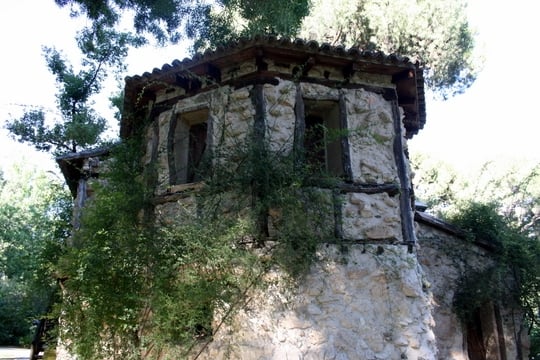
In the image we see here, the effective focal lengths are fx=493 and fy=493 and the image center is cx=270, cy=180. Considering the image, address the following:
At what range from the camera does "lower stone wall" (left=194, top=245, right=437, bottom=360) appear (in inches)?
225

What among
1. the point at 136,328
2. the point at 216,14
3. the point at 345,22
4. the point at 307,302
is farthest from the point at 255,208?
the point at 345,22

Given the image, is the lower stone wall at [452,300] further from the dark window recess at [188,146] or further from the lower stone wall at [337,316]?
the dark window recess at [188,146]

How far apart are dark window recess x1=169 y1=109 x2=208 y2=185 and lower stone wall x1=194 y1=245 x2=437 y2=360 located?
218 cm

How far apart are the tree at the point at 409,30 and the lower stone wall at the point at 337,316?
988 centimetres

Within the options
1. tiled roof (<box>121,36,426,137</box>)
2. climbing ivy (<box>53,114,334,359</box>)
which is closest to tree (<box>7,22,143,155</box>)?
tiled roof (<box>121,36,426,137</box>)

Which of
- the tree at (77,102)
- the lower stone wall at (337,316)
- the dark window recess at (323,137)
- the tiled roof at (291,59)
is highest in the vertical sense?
the tree at (77,102)

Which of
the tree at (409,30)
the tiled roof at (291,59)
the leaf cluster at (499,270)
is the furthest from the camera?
the tree at (409,30)

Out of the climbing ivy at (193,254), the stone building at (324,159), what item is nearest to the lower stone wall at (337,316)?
the stone building at (324,159)

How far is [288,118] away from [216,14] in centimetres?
656

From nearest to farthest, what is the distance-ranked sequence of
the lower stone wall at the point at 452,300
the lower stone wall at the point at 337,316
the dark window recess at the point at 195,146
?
the lower stone wall at the point at 337,316, the dark window recess at the point at 195,146, the lower stone wall at the point at 452,300

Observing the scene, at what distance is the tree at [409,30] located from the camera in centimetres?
1457

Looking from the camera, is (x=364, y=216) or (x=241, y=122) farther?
(x=241, y=122)

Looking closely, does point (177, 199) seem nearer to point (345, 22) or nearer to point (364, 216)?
point (364, 216)

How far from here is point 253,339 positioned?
5.74 meters
